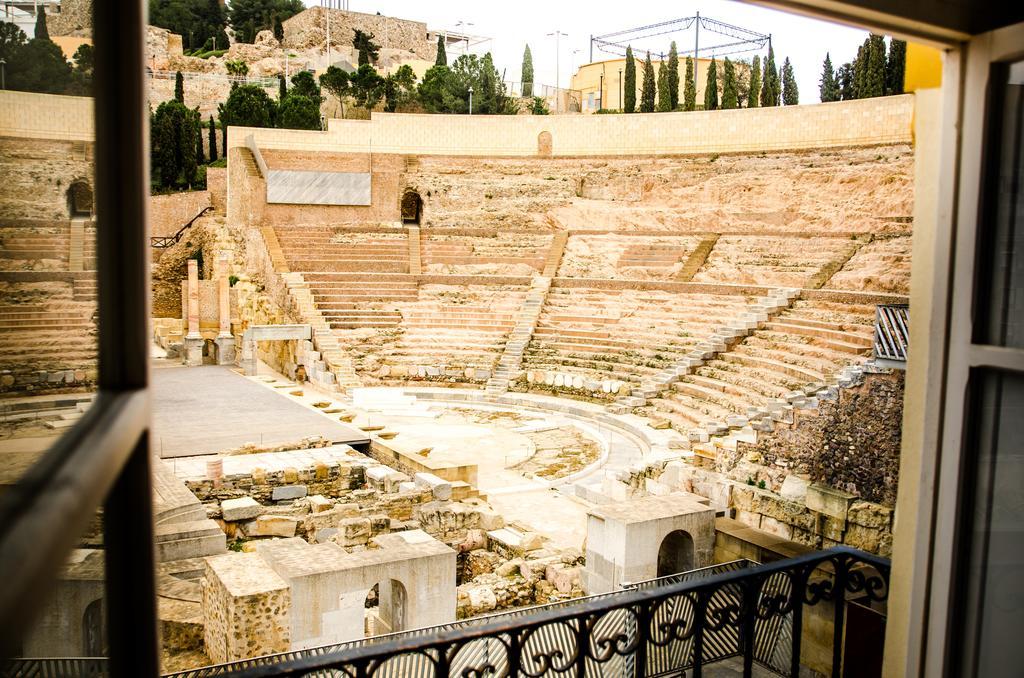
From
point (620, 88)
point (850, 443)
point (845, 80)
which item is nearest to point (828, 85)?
point (845, 80)

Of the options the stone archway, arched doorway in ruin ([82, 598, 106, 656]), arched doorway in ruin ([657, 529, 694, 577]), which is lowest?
arched doorway in ruin ([657, 529, 694, 577])

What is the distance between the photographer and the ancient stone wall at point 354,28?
56.0 metres

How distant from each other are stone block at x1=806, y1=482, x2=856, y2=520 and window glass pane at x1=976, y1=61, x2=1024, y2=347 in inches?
222

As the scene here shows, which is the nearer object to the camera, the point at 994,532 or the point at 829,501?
the point at 994,532

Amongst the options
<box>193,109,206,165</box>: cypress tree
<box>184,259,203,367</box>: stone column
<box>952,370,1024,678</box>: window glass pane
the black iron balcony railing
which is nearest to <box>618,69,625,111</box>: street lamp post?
<box>193,109,206,165</box>: cypress tree

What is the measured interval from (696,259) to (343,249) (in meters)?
10.3

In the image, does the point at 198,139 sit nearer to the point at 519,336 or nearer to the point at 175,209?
the point at 175,209

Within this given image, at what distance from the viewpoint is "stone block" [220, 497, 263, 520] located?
9430 millimetres

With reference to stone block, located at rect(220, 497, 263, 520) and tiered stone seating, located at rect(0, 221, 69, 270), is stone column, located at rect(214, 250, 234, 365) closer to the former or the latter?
stone block, located at rect(220, 497, 263, 520)

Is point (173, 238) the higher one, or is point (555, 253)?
point (173, 238)

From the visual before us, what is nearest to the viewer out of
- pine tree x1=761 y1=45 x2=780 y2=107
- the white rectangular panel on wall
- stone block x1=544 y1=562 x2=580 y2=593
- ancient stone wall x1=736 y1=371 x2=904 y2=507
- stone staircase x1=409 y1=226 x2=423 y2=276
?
ancient stone wall x1=736 y1=371 x2=904 y2=507

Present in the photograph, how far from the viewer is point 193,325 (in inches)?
912

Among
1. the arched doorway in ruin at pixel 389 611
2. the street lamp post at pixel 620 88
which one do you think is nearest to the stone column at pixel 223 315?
the arched doorway in ruin at pixel 389 611

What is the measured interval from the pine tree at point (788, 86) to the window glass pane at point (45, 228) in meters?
42.1
